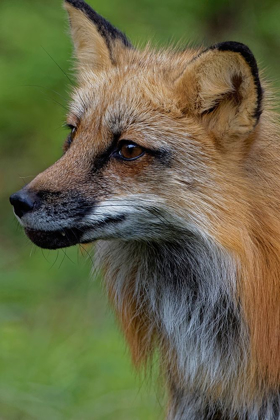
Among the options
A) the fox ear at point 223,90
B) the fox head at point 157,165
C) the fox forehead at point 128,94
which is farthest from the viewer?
the fox forehead at point 128,94

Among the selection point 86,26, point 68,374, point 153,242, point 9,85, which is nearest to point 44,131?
point 9,85

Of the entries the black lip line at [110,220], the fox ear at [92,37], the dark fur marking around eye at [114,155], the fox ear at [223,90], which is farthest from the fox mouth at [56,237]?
the fox ear at [92,37]

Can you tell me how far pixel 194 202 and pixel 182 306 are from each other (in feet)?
3.05

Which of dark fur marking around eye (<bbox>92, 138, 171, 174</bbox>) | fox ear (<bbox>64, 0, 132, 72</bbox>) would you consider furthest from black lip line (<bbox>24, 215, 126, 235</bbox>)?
fox ear (<bbox>64, 0, 132, 72</bbox>)

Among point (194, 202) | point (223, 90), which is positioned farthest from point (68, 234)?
point (223, 90)

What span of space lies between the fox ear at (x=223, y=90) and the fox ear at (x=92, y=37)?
95 cm

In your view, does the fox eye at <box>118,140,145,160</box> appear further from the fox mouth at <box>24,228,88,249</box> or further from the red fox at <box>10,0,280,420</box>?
the fox mouth at <box>24,228,88,249</box>

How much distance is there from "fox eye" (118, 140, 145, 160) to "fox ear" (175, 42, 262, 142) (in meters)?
0.43

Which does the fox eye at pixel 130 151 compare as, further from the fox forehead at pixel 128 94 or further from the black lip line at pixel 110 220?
the black lip line at pixel 110 220

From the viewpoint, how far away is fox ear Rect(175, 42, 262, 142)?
4.64m

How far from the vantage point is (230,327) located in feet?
16.9

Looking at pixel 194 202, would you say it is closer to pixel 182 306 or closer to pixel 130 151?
pixel 130 151

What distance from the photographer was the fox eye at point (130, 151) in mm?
4855

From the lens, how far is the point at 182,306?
17.4 ft
